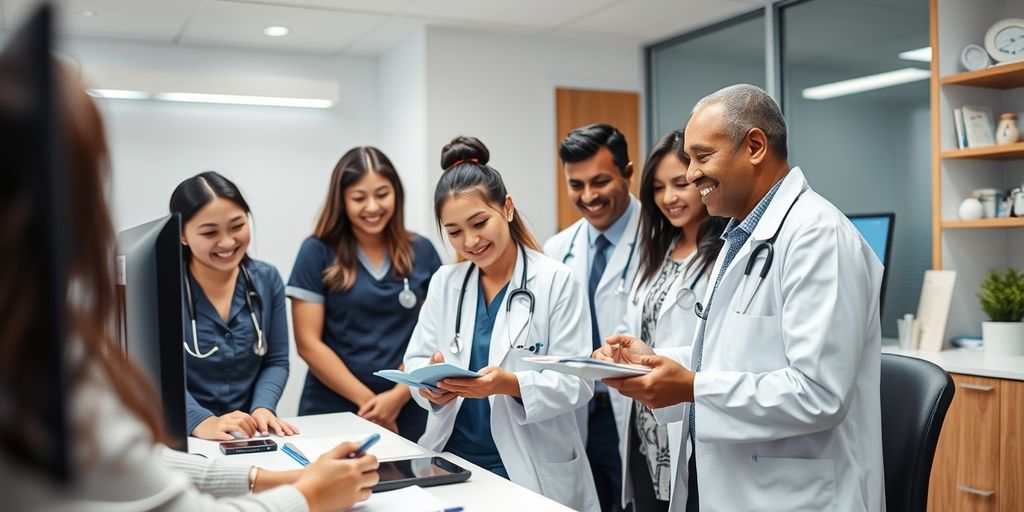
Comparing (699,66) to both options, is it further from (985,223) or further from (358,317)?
(358,317)

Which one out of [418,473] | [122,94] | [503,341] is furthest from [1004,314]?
[122,94]

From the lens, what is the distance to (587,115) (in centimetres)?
525

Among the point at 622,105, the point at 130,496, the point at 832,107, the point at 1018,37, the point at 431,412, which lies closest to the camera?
the point at 130,496

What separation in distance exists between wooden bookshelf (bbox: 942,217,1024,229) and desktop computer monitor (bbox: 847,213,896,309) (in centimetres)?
26

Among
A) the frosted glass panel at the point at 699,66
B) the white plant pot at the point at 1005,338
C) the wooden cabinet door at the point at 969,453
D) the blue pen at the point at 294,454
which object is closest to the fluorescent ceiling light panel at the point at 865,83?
the frosted glass panel at the point at 699,66

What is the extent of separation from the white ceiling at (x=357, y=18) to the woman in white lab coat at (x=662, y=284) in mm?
2195

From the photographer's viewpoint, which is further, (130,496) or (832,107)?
(832,107)

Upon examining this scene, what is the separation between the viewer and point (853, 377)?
4.87ft

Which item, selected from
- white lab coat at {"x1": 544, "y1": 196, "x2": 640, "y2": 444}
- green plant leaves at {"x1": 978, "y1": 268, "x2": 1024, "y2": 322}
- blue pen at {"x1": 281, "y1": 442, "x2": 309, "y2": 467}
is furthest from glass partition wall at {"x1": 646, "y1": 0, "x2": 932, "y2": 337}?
blue pen at {"x1": 281, "y1": 442, "x2": 309, "y2": 467}

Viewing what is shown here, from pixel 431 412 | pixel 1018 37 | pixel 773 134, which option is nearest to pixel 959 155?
pixel 1018 37

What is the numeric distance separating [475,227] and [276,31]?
3129 millimetres

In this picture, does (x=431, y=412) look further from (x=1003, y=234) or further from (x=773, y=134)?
(x=1003, y=234)

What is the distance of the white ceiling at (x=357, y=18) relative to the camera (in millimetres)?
4219

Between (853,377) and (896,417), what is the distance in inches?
9.2
